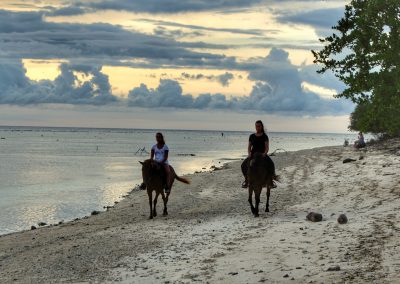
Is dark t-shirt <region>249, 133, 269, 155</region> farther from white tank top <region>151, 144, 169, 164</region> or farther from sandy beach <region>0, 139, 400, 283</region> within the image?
white tank top <region>151, 144, 169, 164</region>

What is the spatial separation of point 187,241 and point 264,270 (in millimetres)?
3873

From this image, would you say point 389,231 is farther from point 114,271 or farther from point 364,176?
point 364,176

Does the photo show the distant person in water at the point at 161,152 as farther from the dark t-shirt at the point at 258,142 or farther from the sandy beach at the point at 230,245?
the dark t-shirt at the point at 258,142

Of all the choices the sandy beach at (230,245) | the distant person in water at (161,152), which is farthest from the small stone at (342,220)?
the distant person in water at (161,152)

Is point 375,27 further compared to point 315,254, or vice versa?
point 375,27

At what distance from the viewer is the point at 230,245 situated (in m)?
13.1

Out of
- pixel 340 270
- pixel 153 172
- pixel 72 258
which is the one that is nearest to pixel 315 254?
pixel 340 270

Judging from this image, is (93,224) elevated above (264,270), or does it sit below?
below

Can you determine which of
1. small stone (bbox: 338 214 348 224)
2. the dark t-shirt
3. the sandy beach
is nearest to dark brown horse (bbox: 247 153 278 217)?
the dark t-shirt

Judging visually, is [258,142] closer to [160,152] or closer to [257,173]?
[257,173]

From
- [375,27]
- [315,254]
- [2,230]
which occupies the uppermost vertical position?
[375,27]

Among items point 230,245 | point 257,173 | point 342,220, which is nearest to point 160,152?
point 257,173

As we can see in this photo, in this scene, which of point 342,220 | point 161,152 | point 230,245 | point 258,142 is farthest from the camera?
point 161,152

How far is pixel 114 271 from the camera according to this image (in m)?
11.8
